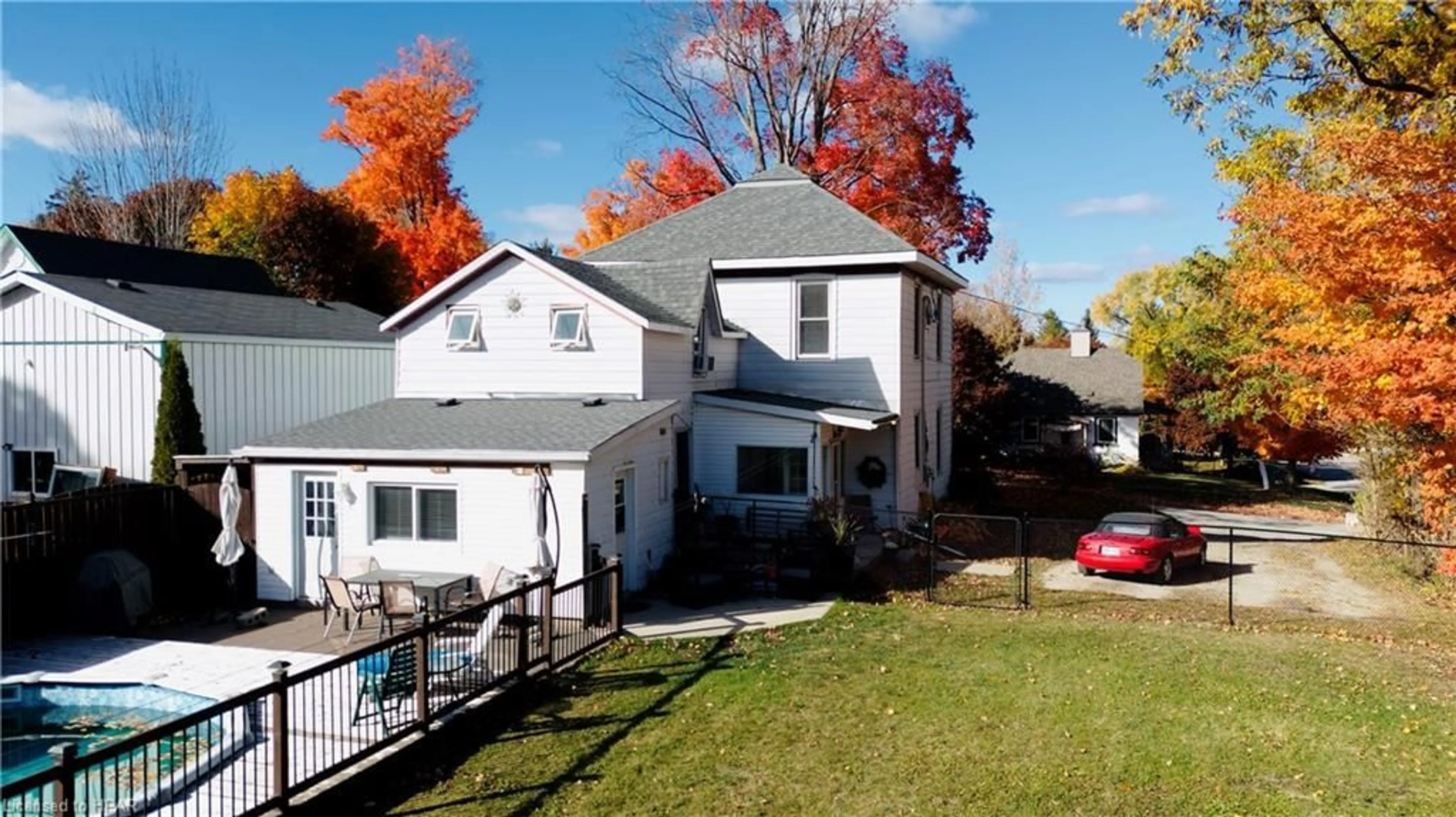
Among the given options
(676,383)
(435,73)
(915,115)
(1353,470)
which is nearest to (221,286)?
(676,383)

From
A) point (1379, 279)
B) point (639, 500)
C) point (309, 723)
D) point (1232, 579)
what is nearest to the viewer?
point (309, 723)

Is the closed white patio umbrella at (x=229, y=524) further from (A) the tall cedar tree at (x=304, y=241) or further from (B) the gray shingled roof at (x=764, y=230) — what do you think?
(A) the tall cedar tree at (x=304, y=241)

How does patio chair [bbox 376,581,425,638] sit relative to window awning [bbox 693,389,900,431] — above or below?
below

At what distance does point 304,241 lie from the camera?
37.2 m

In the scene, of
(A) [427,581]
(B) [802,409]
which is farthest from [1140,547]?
(A) [427,581]

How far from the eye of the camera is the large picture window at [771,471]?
799 inches

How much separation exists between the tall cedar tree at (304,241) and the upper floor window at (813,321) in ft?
70.6

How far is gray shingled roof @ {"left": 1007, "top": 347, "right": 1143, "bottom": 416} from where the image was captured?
46.4m

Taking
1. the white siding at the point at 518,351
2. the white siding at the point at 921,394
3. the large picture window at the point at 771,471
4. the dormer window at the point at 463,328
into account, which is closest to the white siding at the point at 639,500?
the white siding at the point at 518,351

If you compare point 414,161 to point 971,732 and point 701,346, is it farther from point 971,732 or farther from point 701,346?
point 971,732

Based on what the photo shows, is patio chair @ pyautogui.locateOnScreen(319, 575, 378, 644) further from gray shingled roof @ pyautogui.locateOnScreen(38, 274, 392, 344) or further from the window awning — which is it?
the window awning

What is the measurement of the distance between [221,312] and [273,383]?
6.50 ft

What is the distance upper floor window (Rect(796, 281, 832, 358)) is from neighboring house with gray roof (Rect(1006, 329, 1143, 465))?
23014 millimetres

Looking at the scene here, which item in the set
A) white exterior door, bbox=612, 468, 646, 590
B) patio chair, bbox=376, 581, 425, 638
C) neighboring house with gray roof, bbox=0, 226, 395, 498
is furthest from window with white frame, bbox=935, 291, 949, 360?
patio chair, bbox=376, 581, 425, 638
